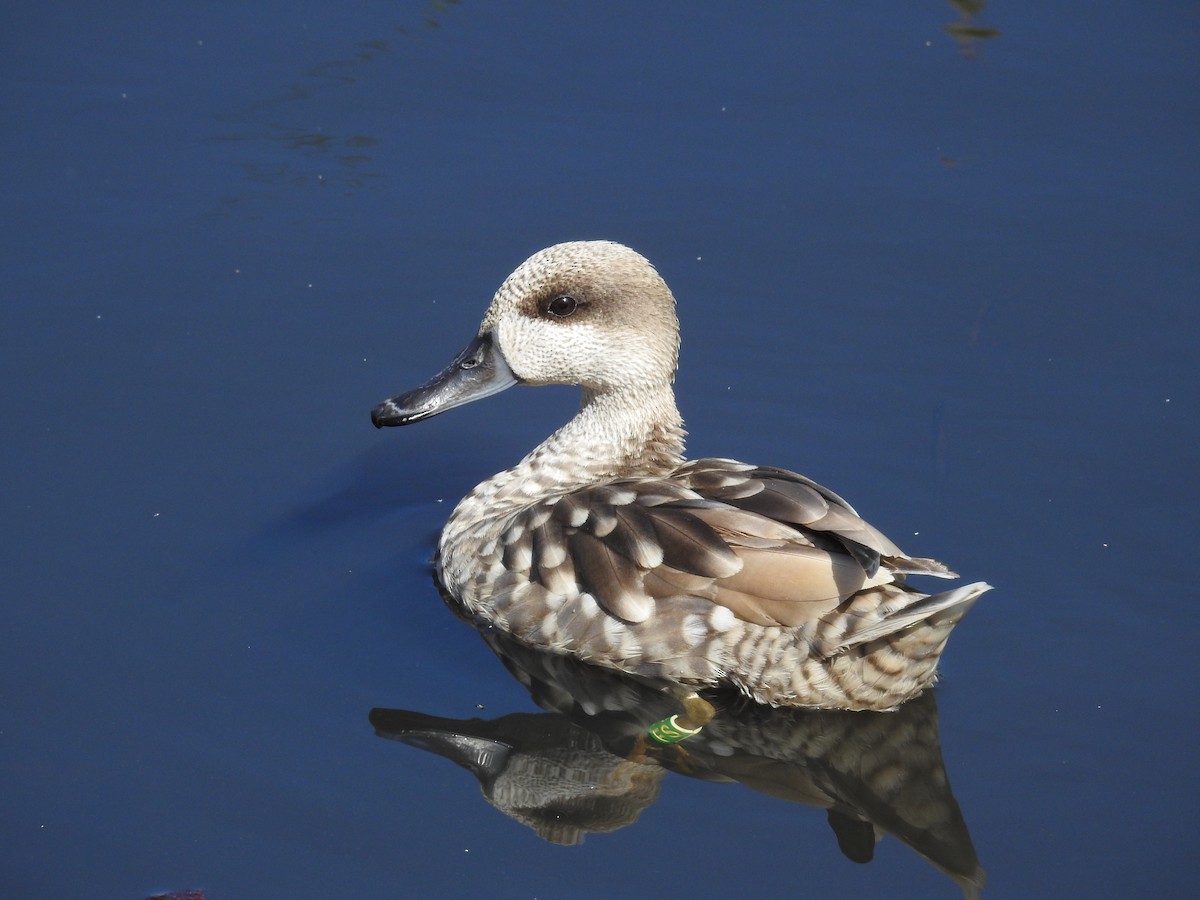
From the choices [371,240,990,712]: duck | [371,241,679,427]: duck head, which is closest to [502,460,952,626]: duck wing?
[371,240,990,712]: duck

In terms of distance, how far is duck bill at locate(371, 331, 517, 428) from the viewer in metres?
6.77

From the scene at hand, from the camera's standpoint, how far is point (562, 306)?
21.7 feet

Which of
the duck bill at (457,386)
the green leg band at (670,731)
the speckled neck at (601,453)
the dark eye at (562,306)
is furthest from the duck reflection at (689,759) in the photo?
the dark eye at (562,306)

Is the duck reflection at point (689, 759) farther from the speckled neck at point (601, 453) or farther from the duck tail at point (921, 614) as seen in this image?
the speckled neck at point (601, 453)

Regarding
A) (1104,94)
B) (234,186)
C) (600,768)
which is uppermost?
(1104,94)

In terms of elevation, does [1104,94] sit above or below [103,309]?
above

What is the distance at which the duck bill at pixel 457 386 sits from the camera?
677 cm

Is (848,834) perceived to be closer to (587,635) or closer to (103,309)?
(587,635)

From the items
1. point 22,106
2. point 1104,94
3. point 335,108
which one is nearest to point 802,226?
point 1104,94

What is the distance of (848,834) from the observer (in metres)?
5.44

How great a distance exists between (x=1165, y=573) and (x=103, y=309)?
16.9 ft

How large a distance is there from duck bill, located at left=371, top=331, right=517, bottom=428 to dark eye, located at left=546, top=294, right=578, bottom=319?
0.31m

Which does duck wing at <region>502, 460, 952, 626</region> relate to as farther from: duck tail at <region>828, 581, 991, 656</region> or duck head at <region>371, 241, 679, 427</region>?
duck head at <region>371, 241, 679, 427</region>

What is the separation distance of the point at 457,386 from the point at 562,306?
0.60 m
